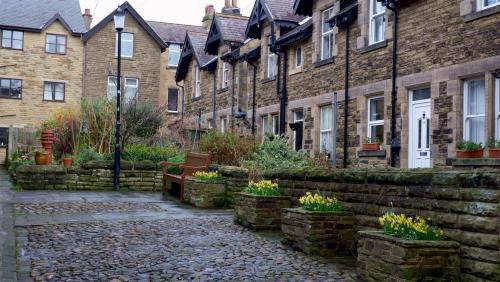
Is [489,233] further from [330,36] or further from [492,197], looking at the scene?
[330,36]

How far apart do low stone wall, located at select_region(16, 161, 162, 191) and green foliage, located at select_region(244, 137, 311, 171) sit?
3440 millimetres

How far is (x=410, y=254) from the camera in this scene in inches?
219

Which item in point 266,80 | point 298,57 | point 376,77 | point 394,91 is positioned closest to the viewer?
point 394,91

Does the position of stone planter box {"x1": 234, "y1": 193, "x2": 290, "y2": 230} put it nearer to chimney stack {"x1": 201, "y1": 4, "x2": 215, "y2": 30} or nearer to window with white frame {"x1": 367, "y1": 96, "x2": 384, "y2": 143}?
window with white frame {"x1": 367, "y1": 96, "x2": 384, "y2": 143}

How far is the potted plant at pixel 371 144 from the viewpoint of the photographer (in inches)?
603

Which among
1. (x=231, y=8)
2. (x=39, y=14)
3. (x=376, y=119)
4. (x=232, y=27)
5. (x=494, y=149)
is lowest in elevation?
(x=494, y=149)

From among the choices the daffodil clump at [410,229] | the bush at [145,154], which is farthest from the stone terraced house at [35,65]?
the daffodil clump at [410,229]

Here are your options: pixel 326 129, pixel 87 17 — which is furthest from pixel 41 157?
pixel 87 17

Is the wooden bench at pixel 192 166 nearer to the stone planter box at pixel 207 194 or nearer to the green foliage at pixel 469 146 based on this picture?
the stone planter box at pixel 207 194

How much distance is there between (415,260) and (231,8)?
102 ft

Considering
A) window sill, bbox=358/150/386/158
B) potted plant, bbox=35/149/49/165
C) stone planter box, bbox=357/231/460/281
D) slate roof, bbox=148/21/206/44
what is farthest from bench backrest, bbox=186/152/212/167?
slate roof, bbox=148/21/206/44

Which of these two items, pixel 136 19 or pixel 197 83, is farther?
pixel 136 19

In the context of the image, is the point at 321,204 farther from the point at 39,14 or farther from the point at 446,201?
the point at 39,14

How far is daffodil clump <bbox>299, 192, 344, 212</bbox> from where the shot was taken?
798 cm
